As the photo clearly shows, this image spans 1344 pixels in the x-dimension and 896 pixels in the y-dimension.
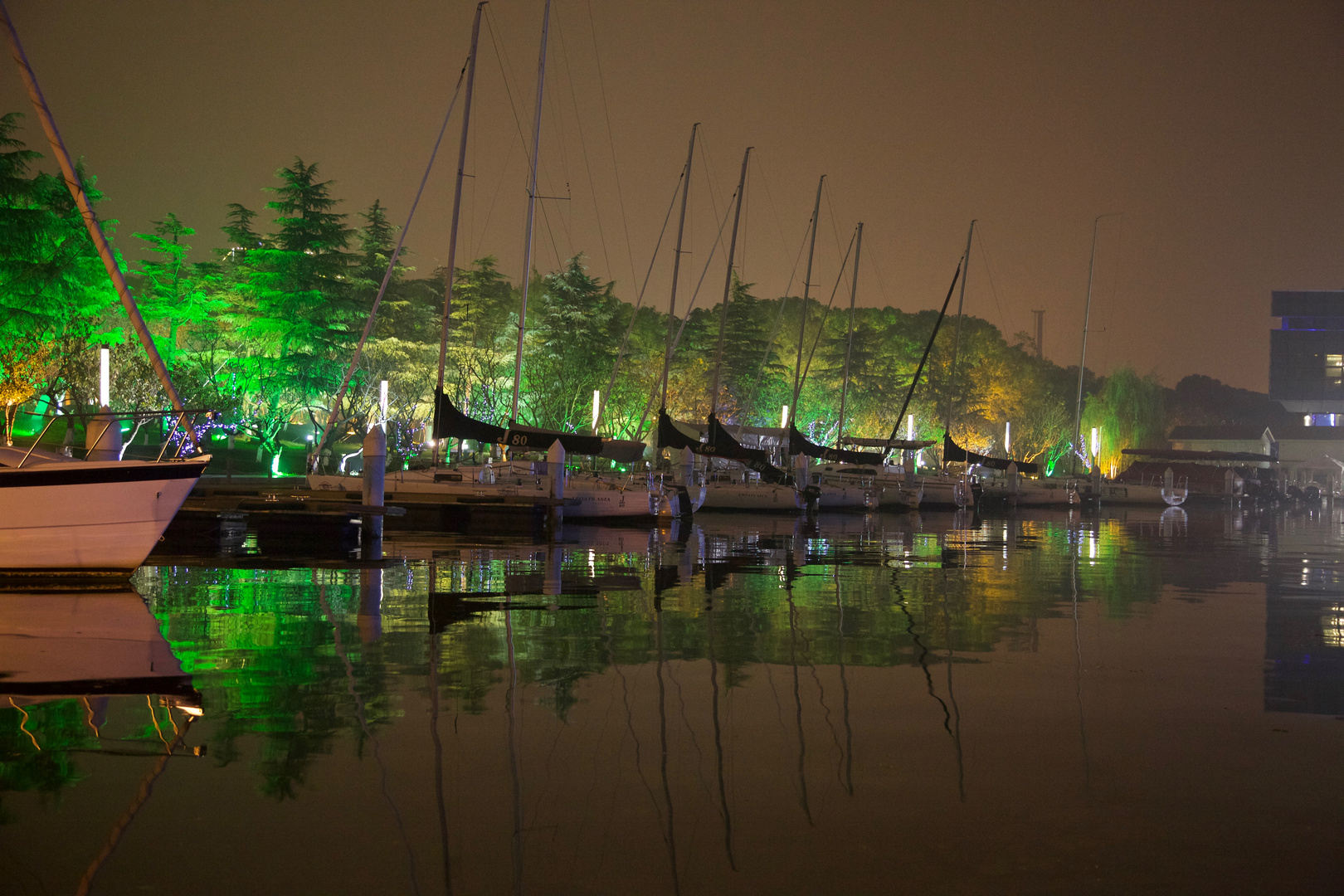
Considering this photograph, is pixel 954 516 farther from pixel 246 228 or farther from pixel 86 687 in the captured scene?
pixel 86 687

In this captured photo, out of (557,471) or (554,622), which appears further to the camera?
(557,471)

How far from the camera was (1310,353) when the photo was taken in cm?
13312

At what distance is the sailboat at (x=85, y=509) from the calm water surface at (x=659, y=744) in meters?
1.05

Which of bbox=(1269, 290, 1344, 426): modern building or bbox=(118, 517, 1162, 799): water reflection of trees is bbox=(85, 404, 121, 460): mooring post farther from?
bbox=(1269, 290, 1344, 426): modern building

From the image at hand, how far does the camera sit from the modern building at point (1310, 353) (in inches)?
5143

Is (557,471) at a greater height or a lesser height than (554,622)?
greater

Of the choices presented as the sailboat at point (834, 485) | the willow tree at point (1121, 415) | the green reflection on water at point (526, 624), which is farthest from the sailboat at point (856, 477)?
the willow tree at point (1121, 415)

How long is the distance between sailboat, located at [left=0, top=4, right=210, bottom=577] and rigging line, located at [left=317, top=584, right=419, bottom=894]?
3996mm

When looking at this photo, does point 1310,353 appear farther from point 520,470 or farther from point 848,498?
point 520,470

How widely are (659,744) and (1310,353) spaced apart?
14791 centimetres

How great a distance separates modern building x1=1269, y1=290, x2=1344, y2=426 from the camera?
13062 cm

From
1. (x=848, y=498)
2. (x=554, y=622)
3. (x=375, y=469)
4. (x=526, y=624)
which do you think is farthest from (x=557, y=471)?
(x=848, y=498)

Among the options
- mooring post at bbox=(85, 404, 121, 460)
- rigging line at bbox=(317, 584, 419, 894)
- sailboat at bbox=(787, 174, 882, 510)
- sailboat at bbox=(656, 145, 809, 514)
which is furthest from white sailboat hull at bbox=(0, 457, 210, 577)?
sailboat at bbox=(787, 174, 882, 510)

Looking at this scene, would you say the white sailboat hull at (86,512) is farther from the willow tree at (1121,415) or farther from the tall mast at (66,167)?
the willow tree at (1121,415)
